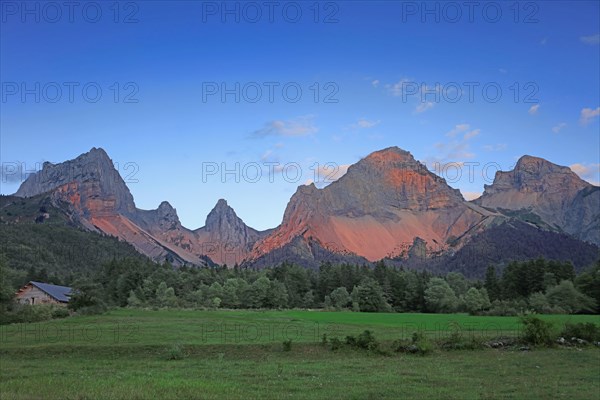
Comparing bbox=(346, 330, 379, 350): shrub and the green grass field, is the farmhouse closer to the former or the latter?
the green grass field

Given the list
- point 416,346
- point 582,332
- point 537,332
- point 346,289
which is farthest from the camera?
point 346,289

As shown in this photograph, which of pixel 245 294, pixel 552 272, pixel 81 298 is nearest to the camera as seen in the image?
pixel 81 298

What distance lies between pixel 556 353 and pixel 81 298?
229 ft

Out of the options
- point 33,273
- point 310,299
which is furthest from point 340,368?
point 33,273

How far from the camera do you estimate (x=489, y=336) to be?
38.8 metres

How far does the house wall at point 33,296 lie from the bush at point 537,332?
90203 mm

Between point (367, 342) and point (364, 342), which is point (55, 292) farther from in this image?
point (367, 342)

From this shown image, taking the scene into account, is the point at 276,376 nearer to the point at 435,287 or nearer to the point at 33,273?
the point at 435,287

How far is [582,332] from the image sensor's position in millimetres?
36594

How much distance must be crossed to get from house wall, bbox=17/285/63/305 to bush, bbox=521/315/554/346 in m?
90.2

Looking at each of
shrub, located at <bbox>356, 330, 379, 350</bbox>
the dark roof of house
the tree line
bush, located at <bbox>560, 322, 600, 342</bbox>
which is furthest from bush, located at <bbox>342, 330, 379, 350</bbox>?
→ the dark roof of house

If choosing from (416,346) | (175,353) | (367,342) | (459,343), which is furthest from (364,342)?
(175,353)

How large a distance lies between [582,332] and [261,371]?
25.6 meters

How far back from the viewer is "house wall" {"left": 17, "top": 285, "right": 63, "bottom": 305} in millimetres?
99562
